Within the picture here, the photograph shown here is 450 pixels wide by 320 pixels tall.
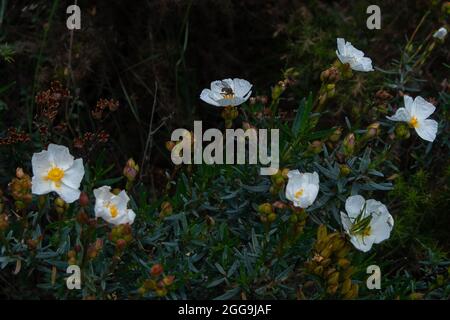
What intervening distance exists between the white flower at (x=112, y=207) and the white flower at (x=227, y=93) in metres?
0.41

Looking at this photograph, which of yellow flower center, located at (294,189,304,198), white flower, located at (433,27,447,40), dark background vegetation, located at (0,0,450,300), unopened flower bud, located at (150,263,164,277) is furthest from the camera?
dark background vegetation, located at (0,0,450,300)

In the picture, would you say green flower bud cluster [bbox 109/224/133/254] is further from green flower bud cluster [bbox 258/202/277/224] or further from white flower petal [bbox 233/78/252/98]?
white flower petal [bbox 233/78/252/98]

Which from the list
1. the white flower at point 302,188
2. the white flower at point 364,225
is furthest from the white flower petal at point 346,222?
the white flower at point 302,188

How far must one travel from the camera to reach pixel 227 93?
6.75 feet

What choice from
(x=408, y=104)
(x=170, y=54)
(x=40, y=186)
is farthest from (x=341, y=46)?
(x=170, y=54)

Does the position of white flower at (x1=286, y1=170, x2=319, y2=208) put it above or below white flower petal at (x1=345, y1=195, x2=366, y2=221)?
above

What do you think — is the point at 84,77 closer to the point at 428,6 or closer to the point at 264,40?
the point at 264,40

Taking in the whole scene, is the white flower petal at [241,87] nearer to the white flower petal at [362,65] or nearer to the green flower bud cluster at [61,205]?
the white flower petal at [362,65]

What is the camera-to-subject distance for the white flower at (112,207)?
1737mm

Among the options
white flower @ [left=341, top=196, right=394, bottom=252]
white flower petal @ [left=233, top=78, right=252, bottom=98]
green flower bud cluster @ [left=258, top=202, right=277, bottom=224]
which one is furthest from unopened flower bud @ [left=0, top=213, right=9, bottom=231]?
white flower @ [left=341, top=196, right=394, bottom=252]

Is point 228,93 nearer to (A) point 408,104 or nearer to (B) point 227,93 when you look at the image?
(B) point 227,93

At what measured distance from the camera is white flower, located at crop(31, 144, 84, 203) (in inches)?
71.3

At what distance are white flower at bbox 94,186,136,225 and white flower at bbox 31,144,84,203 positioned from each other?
8 cm

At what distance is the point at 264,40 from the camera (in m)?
3.26
